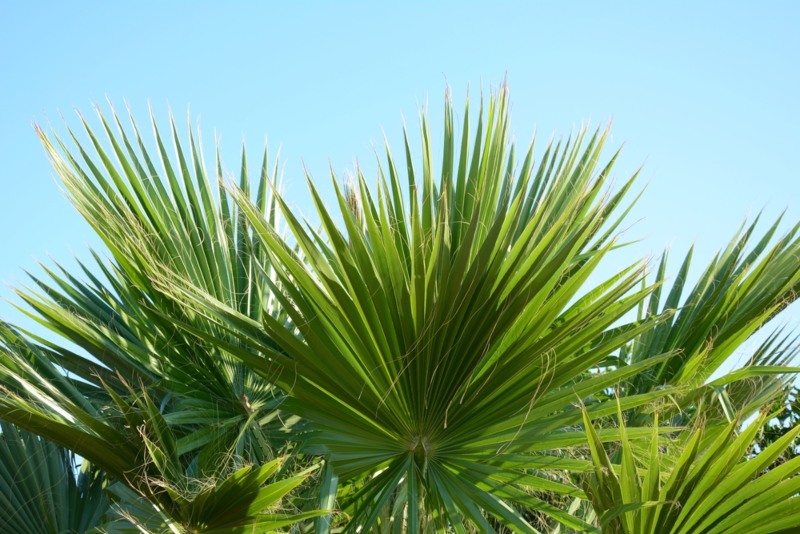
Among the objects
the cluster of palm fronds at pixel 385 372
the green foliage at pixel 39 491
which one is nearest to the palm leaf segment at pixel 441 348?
the cluster of palm fronds at pixel 385 372

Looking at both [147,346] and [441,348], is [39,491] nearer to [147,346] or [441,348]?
[147,346]

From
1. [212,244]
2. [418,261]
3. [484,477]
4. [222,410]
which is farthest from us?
[212,244]

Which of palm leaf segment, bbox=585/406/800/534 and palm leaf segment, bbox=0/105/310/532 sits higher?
palm leaf segment, bbox=0/105/310/532

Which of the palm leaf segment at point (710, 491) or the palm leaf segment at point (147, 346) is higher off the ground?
the palm leaf segment at point (147, 346)

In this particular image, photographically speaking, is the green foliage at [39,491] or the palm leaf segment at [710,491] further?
the green foliage at [39,491]

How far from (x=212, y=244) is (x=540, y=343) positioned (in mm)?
1375

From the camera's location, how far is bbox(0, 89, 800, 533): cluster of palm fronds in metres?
2.22

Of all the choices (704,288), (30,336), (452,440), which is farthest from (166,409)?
(704,288)

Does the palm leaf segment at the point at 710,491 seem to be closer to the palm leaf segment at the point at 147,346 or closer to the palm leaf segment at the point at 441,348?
the palm leaf segment at the point at 441,348

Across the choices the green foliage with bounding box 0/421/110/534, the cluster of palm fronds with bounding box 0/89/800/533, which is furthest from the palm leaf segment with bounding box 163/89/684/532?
the green foliage with bounding box 0/421/110/534

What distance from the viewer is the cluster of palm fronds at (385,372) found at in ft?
7.29

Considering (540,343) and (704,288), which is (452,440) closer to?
(540,343)

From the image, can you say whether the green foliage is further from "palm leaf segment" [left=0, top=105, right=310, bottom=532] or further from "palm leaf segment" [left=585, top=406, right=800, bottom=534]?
"palm leaf segment" [left=585, top=406, right=800, bottom=534]

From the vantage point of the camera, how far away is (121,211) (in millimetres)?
3064
